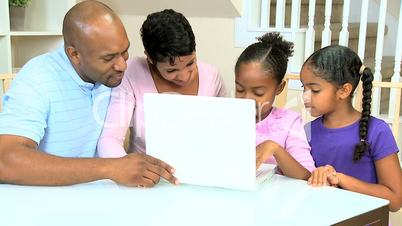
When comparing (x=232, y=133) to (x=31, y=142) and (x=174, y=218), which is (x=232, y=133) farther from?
(x=31, y=142)

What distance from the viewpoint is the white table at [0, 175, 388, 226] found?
881 mm

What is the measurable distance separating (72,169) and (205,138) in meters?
0.28

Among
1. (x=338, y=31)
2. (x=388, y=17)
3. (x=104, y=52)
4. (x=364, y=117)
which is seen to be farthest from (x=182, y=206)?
(x=388, y=17)

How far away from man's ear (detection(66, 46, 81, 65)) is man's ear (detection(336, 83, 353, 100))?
2.26ft

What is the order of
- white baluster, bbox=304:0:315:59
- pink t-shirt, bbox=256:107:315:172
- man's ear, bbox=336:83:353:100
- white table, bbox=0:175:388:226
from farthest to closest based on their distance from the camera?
white baluster, bbox=304:0:315:59
man's ear, bbox=336:83:353:100
pink t-shirt, bbox=256:107:315:172
white table, bbox=0:175:388:226

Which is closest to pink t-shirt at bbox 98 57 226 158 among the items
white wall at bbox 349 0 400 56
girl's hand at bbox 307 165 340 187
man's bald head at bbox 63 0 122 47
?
man's bald head at bbox 63 0 122 47

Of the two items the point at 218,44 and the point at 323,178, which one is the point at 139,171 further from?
the point at 218,44

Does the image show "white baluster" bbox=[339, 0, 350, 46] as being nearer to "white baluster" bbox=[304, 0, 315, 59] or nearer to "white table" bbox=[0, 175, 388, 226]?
"white baluster" bbox=[304, 0, 315, 59]

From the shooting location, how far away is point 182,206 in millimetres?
958

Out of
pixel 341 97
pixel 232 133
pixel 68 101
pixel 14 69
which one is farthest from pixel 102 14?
pixel 14 69

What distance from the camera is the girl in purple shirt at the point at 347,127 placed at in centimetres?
133

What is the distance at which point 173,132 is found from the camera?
1.04 meters

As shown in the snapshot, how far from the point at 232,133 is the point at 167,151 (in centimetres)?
16

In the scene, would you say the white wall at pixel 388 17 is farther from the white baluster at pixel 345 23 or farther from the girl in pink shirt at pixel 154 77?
the girl in pink shirt at pixel 154 77
